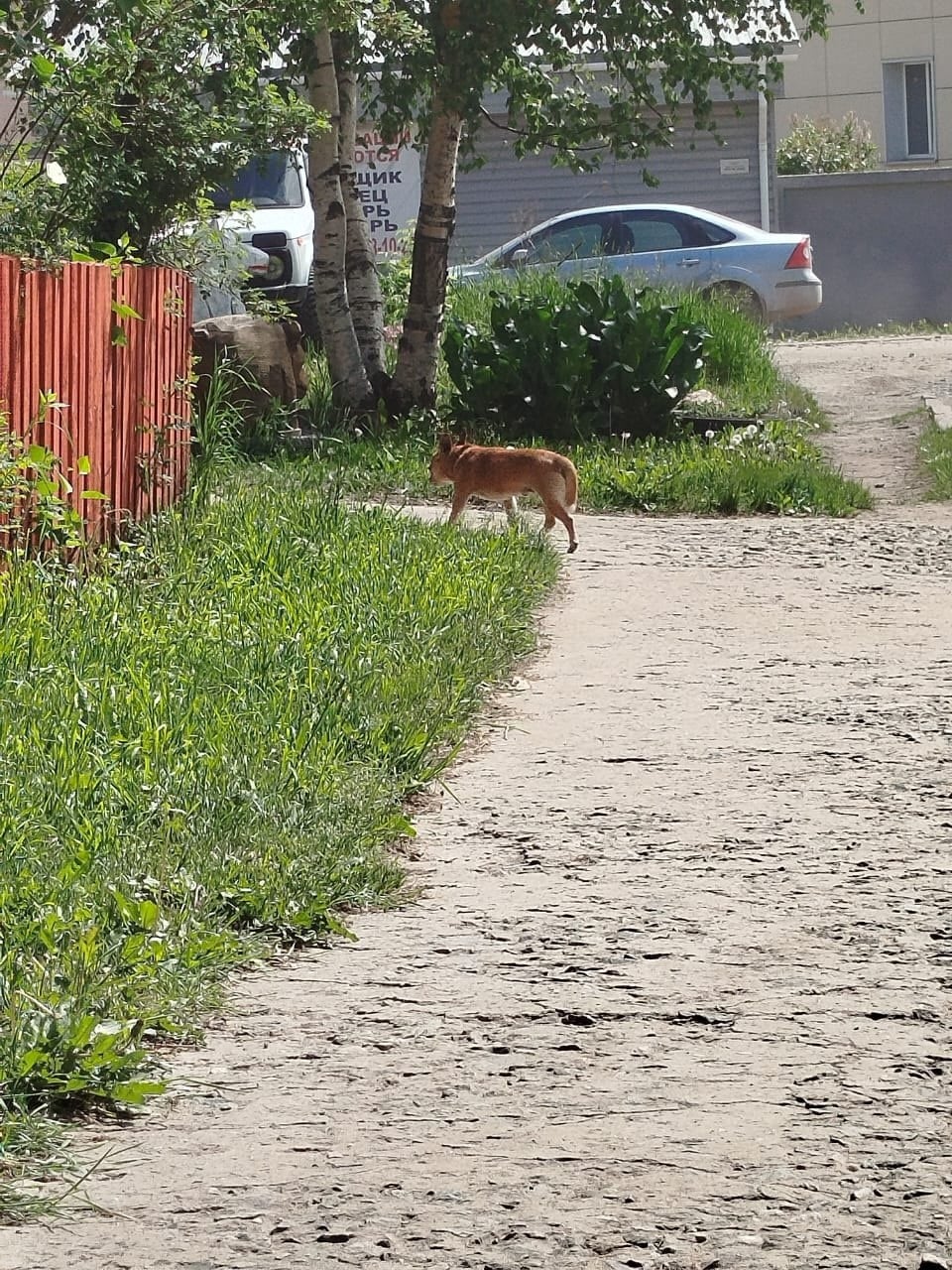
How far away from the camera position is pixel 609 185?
28.1m

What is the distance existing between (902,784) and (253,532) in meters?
4.18

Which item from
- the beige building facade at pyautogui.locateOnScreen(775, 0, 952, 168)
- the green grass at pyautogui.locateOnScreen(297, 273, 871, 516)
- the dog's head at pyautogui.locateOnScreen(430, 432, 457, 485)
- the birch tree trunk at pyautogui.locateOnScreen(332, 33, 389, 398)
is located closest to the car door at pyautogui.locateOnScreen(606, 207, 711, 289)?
the green grass at pyautogui.locateOnScreen(297, 273, 871, 516)

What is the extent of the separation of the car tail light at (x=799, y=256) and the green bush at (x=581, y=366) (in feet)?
26.0

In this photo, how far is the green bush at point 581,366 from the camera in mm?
13672

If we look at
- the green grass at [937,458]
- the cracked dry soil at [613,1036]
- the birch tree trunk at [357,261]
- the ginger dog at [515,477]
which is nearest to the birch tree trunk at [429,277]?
the birch tree trunk at [357,261]

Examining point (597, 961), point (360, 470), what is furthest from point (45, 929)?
point (360, 470)

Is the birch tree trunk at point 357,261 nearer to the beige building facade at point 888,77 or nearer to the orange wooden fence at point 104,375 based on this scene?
the orange wooden fence at point 104,375

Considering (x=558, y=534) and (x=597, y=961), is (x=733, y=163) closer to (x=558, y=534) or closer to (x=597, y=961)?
(x=558, y=534)

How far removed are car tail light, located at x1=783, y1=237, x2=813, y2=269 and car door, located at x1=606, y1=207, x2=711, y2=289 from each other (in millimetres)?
961

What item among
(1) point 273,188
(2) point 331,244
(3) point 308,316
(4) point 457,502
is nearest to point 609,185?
(1) point 273,188

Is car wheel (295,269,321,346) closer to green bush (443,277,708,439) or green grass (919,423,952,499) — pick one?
green bush (443,277,708,439)

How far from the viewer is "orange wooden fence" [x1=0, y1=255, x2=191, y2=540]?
769 cm

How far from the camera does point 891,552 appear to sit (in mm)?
10164


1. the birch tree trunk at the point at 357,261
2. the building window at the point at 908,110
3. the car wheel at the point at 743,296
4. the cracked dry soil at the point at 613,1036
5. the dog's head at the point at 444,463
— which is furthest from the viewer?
the building window at the point at 908,110
